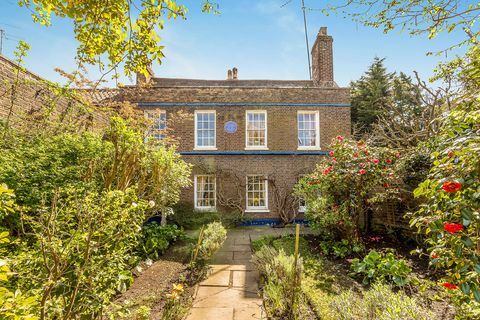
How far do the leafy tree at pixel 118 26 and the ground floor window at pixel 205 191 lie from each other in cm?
897

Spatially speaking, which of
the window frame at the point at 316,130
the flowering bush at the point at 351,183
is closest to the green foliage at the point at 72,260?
the flowering bush at the point at 351,183

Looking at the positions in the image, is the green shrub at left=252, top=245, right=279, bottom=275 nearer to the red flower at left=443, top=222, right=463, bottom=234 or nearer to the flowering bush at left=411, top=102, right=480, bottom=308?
the flowering bush at left=411, top=102, right=480, bottom=308

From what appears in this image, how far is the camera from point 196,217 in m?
10.8

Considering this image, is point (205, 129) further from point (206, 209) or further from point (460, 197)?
point (460, 197)

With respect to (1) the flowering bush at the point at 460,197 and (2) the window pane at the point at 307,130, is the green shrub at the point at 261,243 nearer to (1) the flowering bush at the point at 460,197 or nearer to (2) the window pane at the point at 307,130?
(1) the flowering bush at the point at 460,197

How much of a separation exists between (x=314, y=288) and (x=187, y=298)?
7.32 ft

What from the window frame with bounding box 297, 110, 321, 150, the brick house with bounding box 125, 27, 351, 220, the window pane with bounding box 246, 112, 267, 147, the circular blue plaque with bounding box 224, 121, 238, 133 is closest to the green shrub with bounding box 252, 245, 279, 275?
the brick house with bounding box 125, 27, 351, 220

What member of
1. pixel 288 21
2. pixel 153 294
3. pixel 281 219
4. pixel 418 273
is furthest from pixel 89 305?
pixel 281 219

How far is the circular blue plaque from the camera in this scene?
12227 millimetres

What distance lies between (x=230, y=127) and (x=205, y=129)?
1242 mm

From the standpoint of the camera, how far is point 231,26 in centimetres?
411

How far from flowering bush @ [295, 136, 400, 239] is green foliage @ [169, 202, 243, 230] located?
4.66 m

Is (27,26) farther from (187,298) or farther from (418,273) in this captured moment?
(418,273)

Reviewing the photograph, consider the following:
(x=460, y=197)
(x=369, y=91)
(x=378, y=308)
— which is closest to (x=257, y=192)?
(x=378, y=308)
